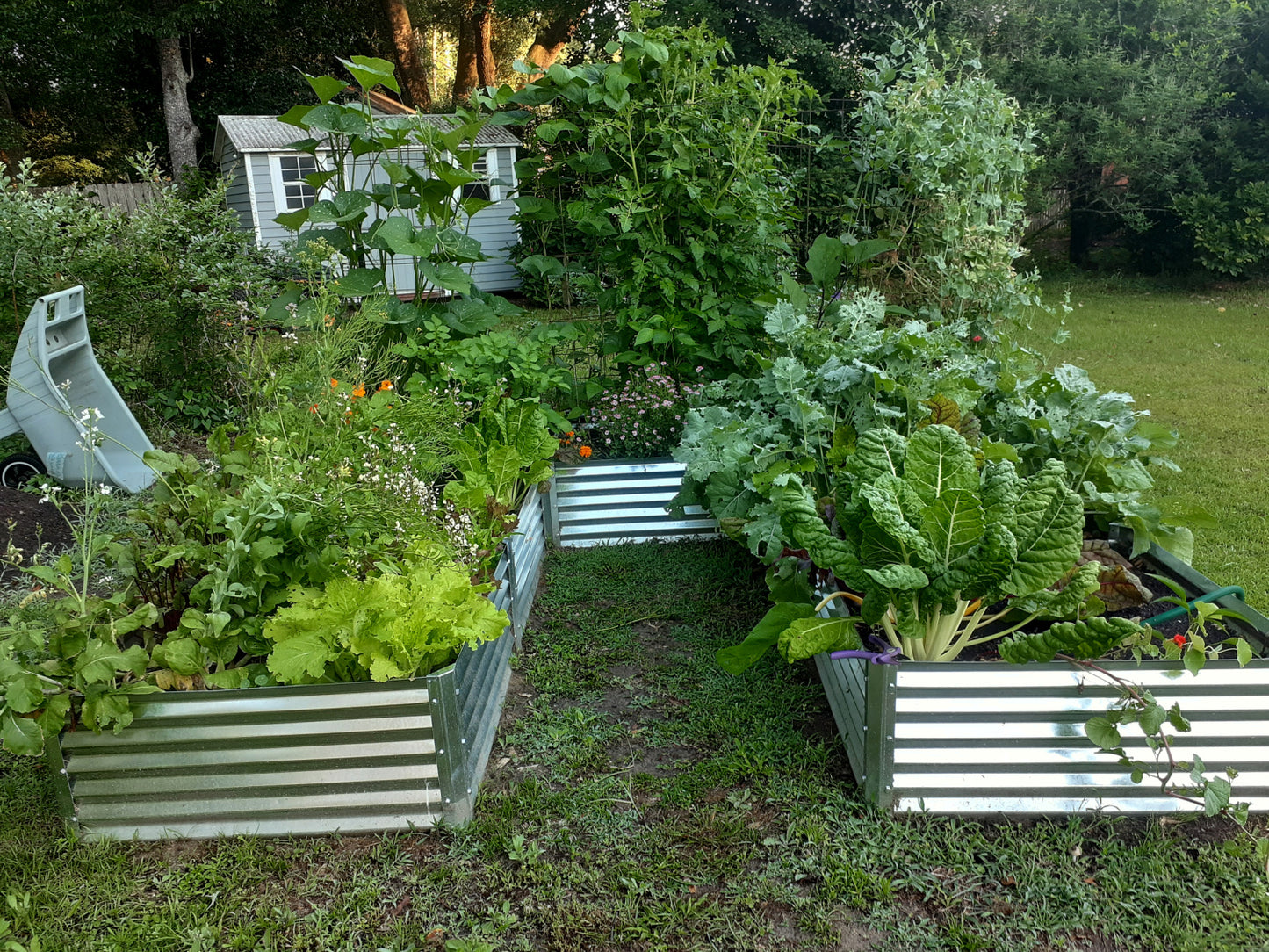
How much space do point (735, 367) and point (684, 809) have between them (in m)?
2.43

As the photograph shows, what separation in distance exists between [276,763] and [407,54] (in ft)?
52.3

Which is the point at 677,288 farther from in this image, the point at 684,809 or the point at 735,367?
the point at 684,809

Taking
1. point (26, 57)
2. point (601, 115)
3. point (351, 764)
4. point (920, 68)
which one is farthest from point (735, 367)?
point (26, 57)

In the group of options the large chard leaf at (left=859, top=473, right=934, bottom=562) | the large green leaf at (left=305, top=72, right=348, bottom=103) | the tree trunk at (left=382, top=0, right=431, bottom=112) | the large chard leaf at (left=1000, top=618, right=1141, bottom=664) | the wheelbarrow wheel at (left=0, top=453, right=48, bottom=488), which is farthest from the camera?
the tree trunk at (left=382, top=0, right=431, bottom=112)

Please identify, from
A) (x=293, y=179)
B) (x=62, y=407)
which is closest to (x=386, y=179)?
(x=293, y=179)

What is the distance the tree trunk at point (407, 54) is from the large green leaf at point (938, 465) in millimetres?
14498

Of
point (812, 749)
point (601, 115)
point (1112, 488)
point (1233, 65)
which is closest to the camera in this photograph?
point (812, 749)

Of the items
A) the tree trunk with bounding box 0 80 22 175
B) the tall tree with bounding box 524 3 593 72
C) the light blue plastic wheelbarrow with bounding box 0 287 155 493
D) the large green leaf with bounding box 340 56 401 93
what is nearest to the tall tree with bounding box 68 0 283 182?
the tree trunk with bounding box 0 80 22 175

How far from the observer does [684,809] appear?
2156mm

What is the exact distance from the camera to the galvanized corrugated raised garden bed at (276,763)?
1.99 m

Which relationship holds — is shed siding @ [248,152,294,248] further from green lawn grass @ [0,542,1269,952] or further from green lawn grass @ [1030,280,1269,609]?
green lawn grass @ [0,542,1269,952]

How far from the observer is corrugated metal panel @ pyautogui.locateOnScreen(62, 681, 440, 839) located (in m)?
1.99

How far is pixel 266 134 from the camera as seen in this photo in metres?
11.5

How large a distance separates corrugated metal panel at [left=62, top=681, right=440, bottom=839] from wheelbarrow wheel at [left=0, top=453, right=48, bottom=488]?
2895 mm
